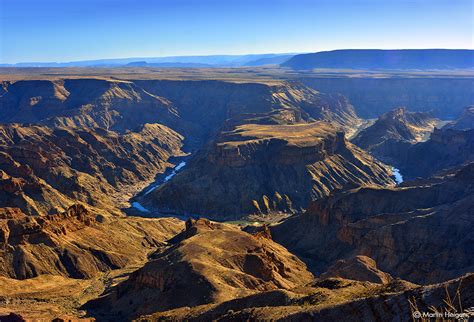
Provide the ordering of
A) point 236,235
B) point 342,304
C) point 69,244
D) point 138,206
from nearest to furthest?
point 342,304
point 236,235
point 69,244
point 138,206

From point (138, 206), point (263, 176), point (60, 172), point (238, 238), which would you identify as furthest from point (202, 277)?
point (60, 172)

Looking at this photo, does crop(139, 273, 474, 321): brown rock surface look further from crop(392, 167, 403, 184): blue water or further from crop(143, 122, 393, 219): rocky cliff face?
crop(392, 167, 403, 184): blue water

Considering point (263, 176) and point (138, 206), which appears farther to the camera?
point (263, 176)

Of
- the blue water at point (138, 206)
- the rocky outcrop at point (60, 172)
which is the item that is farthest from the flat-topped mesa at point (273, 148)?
the rocky outcrop at point (60, 172)

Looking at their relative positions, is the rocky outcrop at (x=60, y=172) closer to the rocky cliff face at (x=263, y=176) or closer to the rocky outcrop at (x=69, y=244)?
the rocky cliff face at (x=263, y=176)

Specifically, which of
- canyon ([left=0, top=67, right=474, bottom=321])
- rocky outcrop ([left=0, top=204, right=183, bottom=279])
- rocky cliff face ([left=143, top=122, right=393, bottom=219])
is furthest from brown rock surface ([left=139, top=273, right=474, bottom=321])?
rocky cliff face ([left=143, top=122, right=393, bottom=219])

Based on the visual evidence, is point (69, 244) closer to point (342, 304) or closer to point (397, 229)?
point (397, 229)
